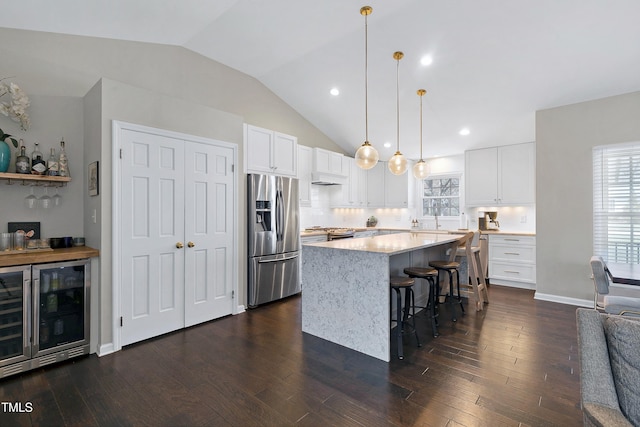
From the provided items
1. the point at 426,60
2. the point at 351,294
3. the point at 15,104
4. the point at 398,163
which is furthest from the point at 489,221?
the point at 15,104

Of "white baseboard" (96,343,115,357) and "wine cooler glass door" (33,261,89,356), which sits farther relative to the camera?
"white baseboard" (96,343,115,357)

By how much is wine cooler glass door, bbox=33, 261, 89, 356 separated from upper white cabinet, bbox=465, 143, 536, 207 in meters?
5.88

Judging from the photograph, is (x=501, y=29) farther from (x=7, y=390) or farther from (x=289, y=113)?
(x=7, y=390)

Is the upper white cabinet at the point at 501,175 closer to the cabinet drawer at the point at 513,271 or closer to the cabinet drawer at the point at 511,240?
the cabinet drawer at the point at 511,240

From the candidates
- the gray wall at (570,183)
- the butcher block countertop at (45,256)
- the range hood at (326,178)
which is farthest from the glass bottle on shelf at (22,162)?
the gray wall at (570,183)

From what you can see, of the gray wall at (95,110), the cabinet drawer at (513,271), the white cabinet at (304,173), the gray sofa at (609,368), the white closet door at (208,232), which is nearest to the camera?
the gray sofa at (609,368)

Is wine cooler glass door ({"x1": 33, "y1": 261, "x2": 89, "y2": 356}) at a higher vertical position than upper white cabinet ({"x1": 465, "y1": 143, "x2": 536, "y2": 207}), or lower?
lower

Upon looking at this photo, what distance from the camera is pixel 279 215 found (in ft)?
14.3

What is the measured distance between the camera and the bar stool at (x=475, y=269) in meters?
3.86

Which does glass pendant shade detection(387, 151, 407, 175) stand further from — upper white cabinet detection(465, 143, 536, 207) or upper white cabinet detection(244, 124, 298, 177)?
upper white cabinet detection(465, 143, 536, 207)

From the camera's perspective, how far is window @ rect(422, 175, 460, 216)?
6.37m

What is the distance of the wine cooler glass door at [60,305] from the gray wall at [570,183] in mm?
5603

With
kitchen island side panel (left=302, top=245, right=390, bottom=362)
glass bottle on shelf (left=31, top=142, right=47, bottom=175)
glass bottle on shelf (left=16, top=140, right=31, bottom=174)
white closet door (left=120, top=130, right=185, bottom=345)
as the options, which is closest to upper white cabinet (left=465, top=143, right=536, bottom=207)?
kitchen island side panel (left=302, top=245, right=390, bottom=362)

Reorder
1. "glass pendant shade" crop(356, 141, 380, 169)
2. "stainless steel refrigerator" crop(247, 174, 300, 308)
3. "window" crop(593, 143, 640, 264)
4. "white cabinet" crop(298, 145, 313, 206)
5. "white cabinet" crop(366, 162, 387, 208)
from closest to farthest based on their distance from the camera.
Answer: "glass pendant shade" crop(356, 141, 380, 169), "window" crop(593, 143, 640, 264), "stainless steel refrigerator" crop(247, 174, 300, 308), "white cabinet" crop(298, 145, 313, 206), "white cabinet" crop(366, 162, 387, 208)
